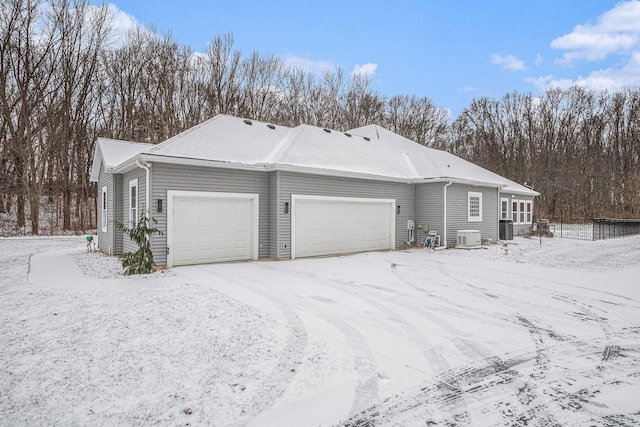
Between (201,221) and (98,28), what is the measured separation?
19.9m

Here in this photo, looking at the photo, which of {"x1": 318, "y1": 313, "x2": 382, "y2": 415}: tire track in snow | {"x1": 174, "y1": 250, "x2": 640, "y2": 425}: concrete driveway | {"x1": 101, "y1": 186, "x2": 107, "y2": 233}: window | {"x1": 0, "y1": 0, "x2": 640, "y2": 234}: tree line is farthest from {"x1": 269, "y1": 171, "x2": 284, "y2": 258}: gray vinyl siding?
{"x1": 0, "y1": 0, "x2": 640, "y2": 234}: tree line

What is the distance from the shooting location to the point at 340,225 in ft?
39.8

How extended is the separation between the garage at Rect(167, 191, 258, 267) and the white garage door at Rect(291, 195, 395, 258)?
1349mm

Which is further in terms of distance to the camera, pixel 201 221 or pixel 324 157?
pixel 324 157

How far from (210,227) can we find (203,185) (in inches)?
45.2

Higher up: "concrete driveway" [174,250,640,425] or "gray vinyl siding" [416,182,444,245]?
"gray vinyl siding" [416,182,444,245]

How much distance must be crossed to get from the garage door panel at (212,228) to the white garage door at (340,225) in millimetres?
1414

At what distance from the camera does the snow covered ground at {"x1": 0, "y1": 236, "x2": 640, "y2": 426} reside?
2.82m

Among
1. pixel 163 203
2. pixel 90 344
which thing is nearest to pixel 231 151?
pixel 163 203

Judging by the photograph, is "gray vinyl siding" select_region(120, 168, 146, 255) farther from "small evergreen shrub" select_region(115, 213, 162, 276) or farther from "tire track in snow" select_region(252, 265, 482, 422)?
"tire track in snow" select_region(252, 265, 482, 422)

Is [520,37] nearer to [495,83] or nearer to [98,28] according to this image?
[495,83]

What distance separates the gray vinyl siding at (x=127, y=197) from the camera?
369 inches

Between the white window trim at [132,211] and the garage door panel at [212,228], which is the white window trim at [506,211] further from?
the white window trim at [132,211]

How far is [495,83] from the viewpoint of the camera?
33.3 m
